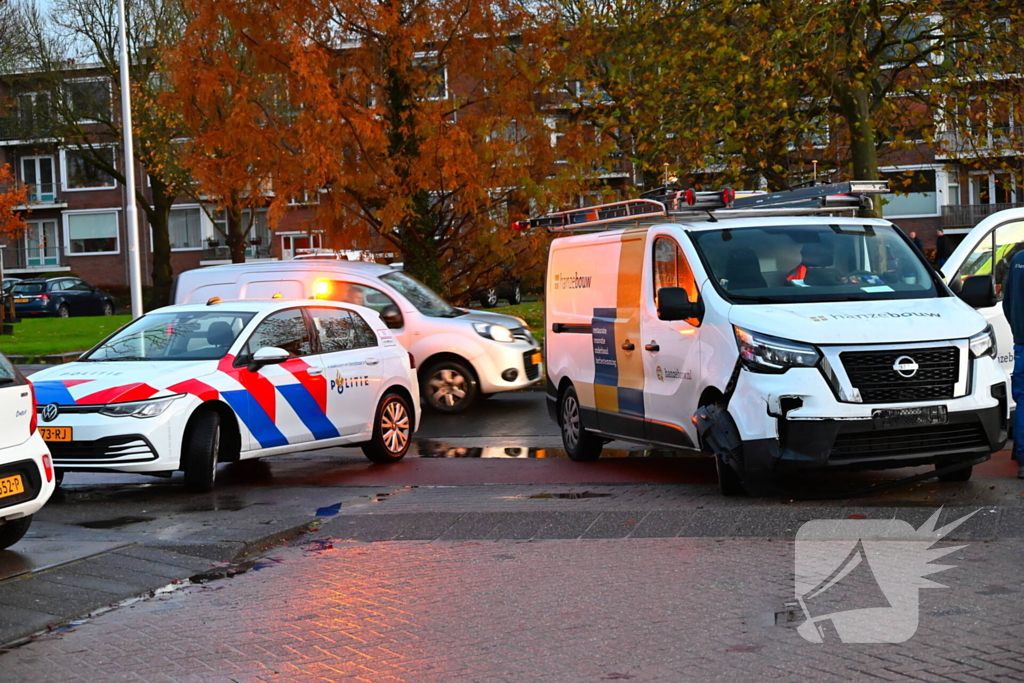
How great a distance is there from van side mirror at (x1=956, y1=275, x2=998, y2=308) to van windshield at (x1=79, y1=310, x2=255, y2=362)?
5636mm

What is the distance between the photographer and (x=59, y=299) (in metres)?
53.3

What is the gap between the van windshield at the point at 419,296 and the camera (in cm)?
1683

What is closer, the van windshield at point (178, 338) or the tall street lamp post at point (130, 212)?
the van windshield at point (178, 338)

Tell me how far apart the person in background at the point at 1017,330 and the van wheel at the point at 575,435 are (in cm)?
338

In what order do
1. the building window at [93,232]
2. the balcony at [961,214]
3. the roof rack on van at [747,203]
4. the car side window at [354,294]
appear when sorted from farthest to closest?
the building window at [93,232] < the balcony at [961,214] < the car side window at [354,294] < the roof rack on van at [747,203]

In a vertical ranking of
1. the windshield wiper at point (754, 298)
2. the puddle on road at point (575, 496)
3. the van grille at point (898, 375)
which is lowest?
the puddle on road at point (575, 496)

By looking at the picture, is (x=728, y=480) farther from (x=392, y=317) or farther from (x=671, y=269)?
(x=392, y=317)

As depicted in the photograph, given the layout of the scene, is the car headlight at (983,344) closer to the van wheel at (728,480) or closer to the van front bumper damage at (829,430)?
the van front bumper damage at (829,430)

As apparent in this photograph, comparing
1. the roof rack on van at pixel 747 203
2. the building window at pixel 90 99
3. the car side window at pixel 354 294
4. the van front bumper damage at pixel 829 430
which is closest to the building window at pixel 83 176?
the building window at pixel 90 99

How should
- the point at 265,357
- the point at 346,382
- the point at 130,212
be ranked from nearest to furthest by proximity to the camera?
the point at 265,357, the point at 346,382, the point at 130,212

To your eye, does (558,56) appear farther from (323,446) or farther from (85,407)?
(85,407)

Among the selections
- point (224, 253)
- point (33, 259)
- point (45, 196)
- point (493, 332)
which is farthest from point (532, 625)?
point (33, 259)

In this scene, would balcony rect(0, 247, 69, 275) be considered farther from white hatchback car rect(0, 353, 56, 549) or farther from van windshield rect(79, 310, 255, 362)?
white hatchback car rect(0, 353, 56, 549)

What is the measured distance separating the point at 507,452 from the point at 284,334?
98.7 inches
